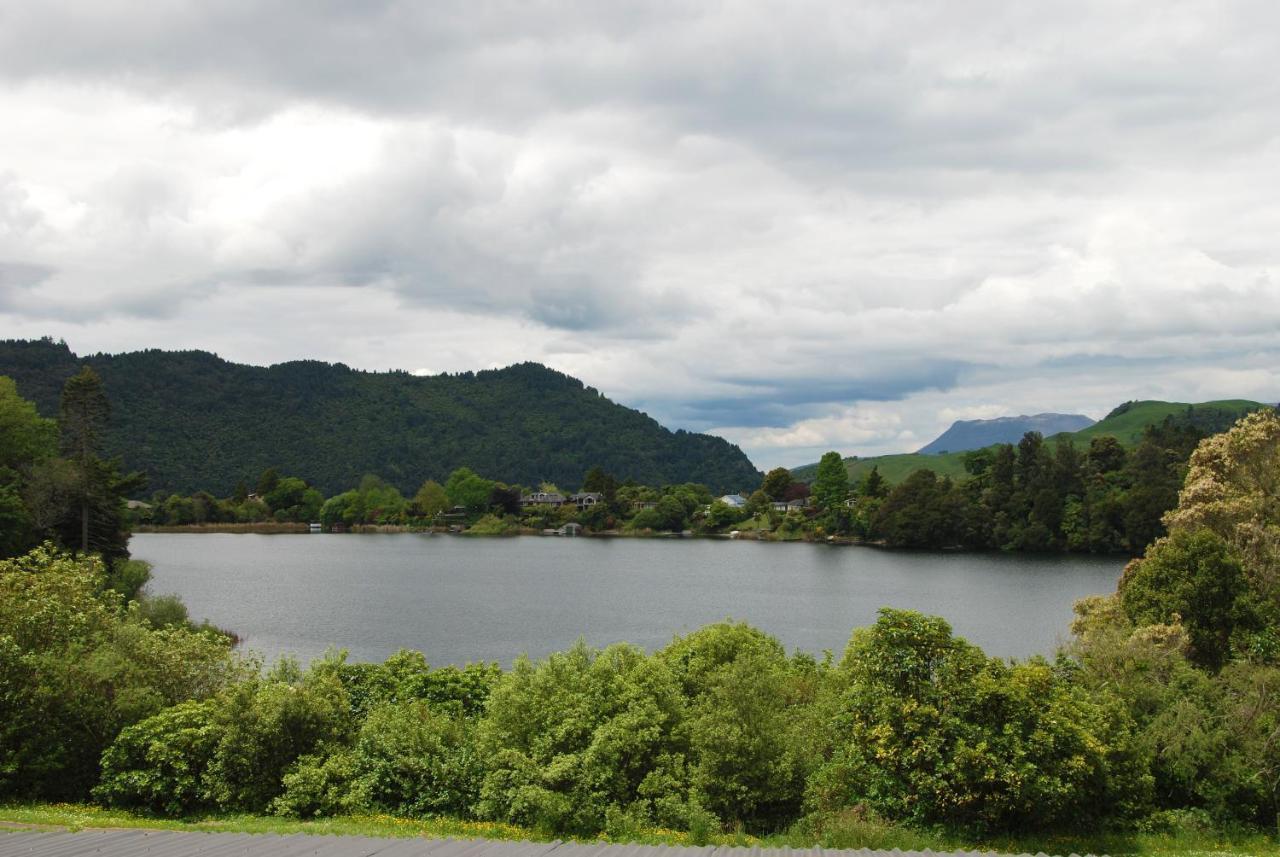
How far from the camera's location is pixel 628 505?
199 meters

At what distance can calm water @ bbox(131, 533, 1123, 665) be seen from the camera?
58.4 metres

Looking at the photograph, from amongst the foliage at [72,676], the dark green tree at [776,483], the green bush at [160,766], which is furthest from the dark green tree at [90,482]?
the dark green tree at [776,483]

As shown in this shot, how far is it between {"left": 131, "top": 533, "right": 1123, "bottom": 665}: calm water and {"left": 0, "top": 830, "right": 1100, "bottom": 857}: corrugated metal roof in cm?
2267

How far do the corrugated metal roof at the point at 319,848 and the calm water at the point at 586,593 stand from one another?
2267cm

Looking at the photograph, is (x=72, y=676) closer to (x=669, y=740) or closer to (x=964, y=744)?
(x=669, y=740)

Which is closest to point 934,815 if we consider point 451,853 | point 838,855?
point 838,855

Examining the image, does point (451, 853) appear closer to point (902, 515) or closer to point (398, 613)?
Answer: point (398, 613)

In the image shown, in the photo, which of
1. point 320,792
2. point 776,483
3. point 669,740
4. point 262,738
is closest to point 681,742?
point 669,740

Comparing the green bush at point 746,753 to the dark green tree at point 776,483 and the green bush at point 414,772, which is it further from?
the dark green tree at point 776,483

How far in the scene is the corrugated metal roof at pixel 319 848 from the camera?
15.2 metres

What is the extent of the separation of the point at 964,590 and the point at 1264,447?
4437 cm

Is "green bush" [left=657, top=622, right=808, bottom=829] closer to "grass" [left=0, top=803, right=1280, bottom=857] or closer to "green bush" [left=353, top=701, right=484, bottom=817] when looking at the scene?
"grass" [left=0, top=803, right=1280, bottom=857]

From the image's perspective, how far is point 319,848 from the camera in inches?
619

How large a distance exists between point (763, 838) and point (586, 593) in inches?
2481
